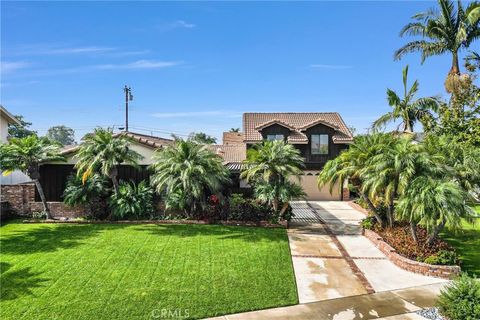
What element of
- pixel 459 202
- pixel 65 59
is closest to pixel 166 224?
pixel 65 59

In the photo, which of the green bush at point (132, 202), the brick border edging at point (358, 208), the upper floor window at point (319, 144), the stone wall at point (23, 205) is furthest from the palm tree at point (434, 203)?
the upper floor window at point (319, 144)

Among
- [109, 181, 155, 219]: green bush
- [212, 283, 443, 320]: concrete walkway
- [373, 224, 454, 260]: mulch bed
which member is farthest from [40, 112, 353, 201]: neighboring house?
[212, 283, 443, 320]: concrete walkway

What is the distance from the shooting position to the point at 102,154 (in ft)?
50.4

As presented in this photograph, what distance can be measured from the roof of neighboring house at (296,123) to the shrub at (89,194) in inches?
517

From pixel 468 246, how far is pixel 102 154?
16.6 metres

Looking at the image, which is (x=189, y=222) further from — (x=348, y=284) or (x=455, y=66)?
(x=455, y=66)

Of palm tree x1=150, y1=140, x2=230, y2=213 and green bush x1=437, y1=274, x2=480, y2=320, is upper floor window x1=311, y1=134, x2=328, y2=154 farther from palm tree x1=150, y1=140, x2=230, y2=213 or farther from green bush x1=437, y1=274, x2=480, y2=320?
green bush x1=437, y1=274, x2=480, y2=320

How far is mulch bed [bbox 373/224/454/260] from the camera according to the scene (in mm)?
11000

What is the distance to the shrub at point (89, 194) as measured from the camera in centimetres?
1631

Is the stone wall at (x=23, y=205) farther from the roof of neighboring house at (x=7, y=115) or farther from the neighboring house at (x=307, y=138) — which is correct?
the neighboring house at (x=307, y=138)

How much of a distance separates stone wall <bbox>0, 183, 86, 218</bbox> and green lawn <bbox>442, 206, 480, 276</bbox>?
1718 cm

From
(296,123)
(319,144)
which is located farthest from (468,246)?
(296,123)

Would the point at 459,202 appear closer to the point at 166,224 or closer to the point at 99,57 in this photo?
the point at 166,224

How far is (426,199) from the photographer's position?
10.1m
